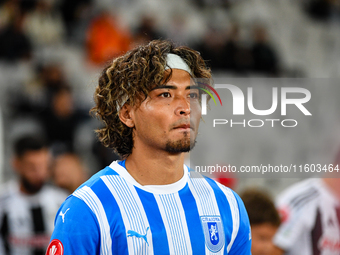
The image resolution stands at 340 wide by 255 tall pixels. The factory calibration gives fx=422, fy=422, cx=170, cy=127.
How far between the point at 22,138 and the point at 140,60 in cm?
346

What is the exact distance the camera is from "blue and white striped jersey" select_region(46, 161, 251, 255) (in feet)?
6.37

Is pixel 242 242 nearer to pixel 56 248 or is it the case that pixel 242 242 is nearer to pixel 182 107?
pixel 182 107

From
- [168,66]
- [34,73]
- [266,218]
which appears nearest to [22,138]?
[34,73]

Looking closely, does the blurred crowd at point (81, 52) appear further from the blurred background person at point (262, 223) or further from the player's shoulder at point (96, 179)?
the player's shoulder at point (96, 179)

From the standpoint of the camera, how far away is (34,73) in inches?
278

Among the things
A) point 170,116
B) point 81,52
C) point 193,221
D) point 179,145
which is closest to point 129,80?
point 170,116

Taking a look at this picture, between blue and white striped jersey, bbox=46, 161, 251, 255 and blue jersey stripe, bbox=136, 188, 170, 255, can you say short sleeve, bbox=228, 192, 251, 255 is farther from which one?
blue jersey stripe, bbox=136, 188, 170, 255

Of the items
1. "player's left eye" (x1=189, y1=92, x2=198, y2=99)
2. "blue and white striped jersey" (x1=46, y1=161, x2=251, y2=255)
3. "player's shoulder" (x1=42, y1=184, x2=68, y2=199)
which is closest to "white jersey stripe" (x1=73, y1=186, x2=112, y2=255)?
"blue and white striped jersey" (x1=46, y1=161, x2=251, y2=255)

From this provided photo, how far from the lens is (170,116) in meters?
2.13

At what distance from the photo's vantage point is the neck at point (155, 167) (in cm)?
220

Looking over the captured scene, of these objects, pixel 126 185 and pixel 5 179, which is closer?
pixel 126 185

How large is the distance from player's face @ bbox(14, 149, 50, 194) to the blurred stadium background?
92cm

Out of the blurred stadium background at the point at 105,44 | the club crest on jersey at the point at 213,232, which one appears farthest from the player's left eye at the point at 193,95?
the blurred stadium background at the point at 105,44

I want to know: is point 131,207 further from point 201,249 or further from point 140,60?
point 140,60
